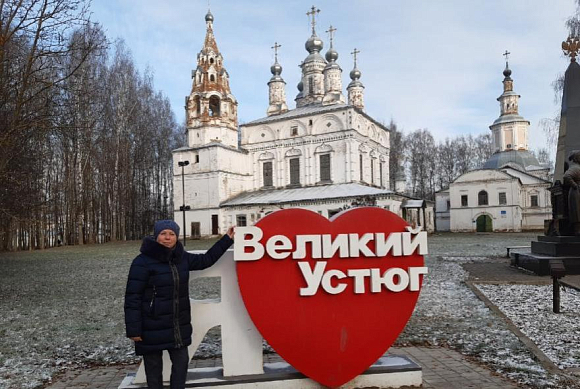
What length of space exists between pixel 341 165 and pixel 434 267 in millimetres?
23875

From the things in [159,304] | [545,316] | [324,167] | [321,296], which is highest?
[324,167]

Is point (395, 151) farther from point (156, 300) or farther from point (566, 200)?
point (156, 300)

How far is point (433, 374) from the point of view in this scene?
4305 mm

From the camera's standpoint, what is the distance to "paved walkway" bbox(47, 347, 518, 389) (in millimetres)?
4051

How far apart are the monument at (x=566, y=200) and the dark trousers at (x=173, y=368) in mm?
8552

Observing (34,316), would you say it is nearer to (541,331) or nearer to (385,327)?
(385,327)

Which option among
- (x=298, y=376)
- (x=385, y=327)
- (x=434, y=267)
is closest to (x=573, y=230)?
(x=434, y=267)

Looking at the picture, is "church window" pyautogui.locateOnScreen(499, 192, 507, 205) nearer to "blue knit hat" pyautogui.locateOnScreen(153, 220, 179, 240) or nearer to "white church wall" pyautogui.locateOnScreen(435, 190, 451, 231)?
"white church wall" pyautogui.locateOnScreen(435, 190, 451, 231)

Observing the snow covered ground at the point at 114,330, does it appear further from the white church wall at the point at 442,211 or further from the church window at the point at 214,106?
the white church wall at the point at 442,211

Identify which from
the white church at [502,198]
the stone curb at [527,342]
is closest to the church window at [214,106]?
the white church at [502,198]

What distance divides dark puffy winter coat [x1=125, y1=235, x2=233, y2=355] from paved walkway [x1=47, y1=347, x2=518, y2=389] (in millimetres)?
1503

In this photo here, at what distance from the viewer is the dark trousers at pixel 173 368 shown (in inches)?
128

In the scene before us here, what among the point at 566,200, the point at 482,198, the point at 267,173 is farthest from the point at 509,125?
the point at 566,200

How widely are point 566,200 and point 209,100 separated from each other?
1255 inches
